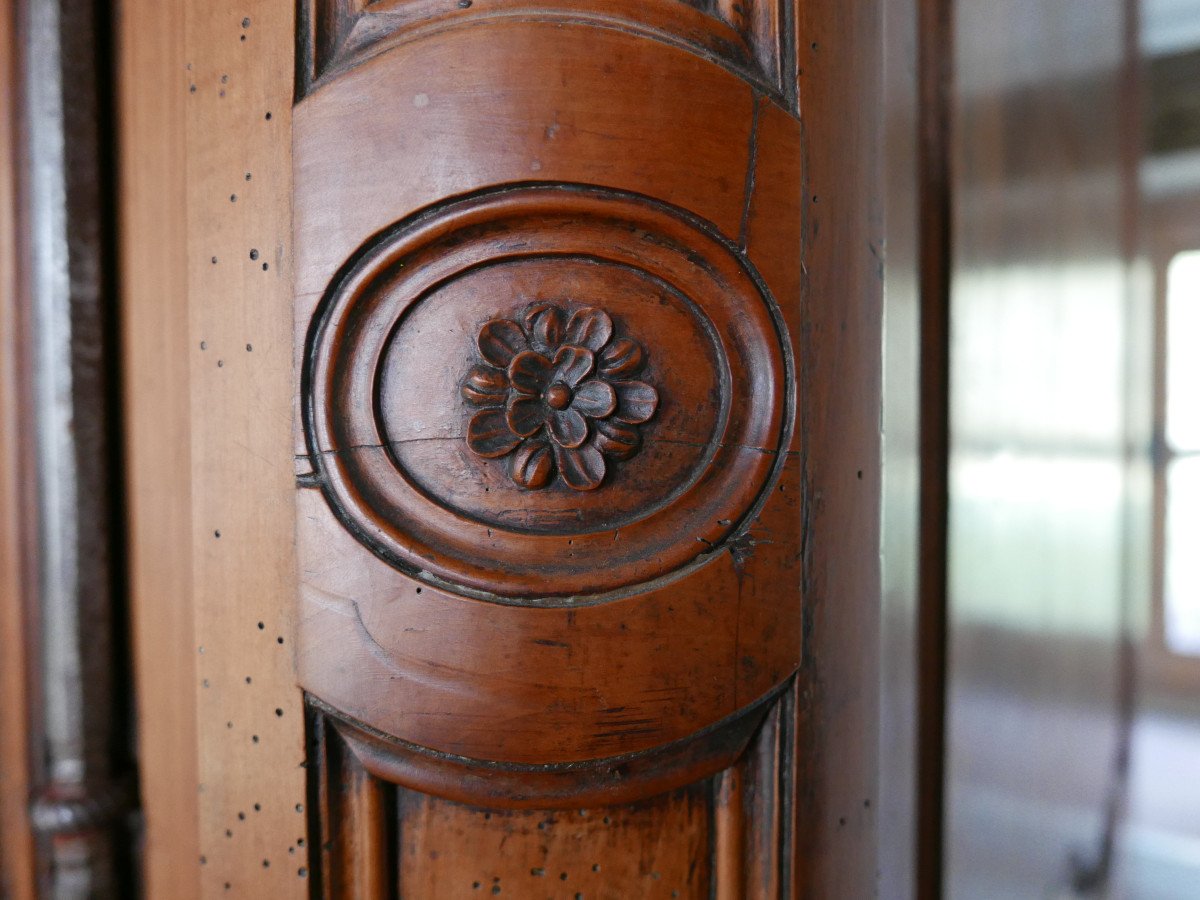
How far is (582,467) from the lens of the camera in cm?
45

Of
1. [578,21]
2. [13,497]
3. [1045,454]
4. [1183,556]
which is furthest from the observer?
[1183,556]

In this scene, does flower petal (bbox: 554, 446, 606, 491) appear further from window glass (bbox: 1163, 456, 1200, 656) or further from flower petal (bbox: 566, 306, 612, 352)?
window glass (bbox: 1163, 456, 1200, 656)

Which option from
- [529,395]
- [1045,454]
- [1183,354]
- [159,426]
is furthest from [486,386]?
[1183,354]

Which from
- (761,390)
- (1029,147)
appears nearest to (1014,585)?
(1029,147)

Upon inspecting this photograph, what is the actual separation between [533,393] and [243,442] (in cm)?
19

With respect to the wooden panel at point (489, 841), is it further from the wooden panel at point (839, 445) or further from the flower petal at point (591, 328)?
the flower petal at point (591, 328)

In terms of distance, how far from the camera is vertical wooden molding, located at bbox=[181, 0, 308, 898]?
46 cm

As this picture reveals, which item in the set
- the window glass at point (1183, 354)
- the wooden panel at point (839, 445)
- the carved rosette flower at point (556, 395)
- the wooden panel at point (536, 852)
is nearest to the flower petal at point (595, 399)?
the carved rosette flower at point (556, 395)

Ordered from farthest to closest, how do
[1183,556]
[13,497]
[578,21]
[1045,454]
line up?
[1183,556]
[1045,454]
[13,497]
[578,21]

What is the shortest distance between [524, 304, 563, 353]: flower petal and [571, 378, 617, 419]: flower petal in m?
0.03

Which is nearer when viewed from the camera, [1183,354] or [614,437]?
[614,437]

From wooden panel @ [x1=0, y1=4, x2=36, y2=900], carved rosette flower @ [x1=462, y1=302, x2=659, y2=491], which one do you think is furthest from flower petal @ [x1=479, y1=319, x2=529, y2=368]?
wooden panel @ [x1=0, y1=4, x2=36, y2=900]

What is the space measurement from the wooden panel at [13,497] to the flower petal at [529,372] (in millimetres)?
390

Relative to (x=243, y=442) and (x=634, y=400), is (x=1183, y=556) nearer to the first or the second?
(x=634, y=400)
